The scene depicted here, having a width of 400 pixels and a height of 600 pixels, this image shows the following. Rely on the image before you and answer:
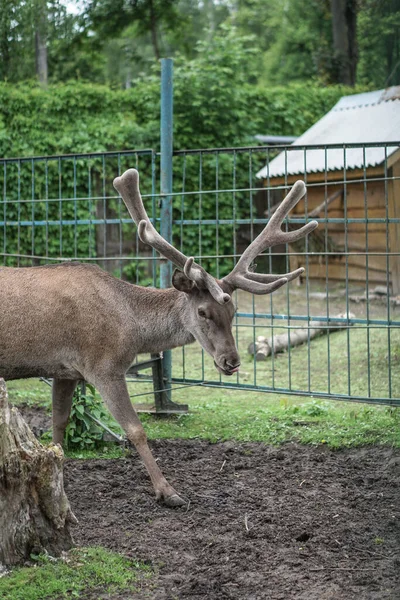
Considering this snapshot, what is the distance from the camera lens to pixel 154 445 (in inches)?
252

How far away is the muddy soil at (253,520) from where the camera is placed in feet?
12.9

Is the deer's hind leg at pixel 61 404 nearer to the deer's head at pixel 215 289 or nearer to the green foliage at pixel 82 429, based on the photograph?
the green foliage at pixel 82 429

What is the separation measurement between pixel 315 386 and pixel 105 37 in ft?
41.7

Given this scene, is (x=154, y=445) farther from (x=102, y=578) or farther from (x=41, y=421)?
(x=102, y=578)

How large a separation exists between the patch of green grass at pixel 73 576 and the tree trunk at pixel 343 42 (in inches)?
789

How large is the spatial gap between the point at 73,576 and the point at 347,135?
1114 cm

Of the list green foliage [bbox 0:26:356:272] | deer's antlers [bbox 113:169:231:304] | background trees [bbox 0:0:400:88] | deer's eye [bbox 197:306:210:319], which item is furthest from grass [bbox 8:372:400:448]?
green foliage [bbox 0:26:356:272]

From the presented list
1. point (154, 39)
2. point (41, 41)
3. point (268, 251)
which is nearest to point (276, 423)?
point (268, 251)

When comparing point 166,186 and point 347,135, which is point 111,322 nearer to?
point 166,186

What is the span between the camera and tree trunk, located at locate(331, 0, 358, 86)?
22.0 meters

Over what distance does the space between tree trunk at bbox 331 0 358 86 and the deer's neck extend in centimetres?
1798

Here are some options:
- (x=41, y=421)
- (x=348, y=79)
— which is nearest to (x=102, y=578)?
(x=41, y=421)

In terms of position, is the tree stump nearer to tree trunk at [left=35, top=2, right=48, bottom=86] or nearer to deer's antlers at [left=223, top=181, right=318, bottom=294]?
deer's antlers at [left=223, top=181, right=318, bottom=294]

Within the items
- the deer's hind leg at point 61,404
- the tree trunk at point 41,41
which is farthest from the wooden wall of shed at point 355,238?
the deer's hind leg at point 61,404
